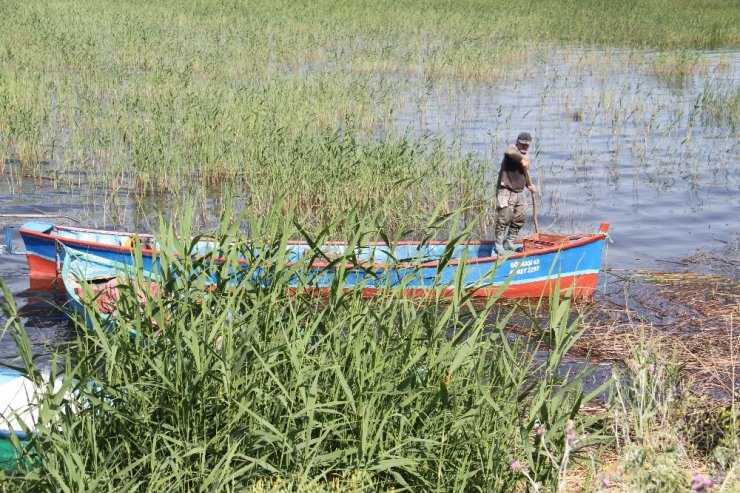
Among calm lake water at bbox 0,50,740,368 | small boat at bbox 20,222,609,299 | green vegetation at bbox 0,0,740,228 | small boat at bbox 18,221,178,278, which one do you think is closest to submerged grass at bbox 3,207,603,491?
green vegetation at bbox 0,0,740,228

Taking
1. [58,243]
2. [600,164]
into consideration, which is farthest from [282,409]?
[600,164]

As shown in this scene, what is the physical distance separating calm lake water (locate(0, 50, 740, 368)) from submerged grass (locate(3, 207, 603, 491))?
14.5ft

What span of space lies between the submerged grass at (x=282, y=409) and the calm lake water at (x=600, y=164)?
4432 mm

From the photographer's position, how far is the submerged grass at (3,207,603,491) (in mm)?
4797

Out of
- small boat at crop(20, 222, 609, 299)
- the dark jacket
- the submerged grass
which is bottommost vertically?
small boat at crop(20, 222, 609, 299)

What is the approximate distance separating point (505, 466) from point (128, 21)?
25.7 meters

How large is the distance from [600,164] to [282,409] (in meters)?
14.1

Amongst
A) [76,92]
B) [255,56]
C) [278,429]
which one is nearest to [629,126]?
[255,56]

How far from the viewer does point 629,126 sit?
20.8 meters

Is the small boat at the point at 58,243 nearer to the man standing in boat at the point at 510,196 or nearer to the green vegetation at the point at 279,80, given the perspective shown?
the green vegetation at the point at 279,80

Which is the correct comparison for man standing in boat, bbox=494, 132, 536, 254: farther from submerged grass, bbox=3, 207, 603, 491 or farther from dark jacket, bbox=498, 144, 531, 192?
submerged grass, bbox=3, 207, 603, 491

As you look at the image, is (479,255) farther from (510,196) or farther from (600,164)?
(600,164)

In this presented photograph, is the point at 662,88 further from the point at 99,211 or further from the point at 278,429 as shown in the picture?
the point at 278,429

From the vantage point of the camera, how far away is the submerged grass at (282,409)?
189 inches
